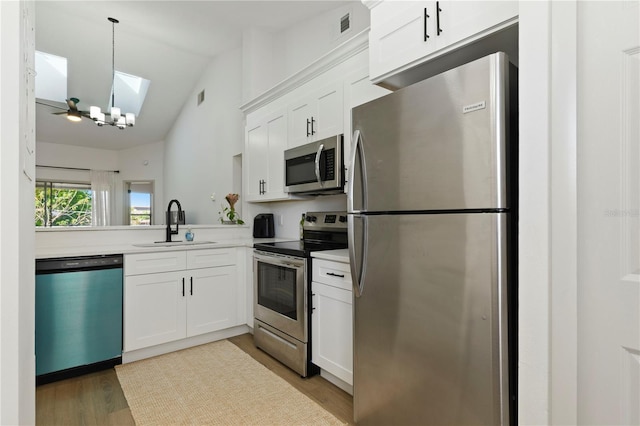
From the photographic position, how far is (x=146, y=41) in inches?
180

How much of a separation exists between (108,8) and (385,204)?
13.7ft

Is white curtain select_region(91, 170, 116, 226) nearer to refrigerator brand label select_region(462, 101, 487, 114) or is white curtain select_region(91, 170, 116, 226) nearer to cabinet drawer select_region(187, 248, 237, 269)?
cabinet drawer select_region(187, 248, 237, 269)

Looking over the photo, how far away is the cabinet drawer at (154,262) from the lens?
2.67 m

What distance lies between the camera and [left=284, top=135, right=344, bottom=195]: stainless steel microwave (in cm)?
249

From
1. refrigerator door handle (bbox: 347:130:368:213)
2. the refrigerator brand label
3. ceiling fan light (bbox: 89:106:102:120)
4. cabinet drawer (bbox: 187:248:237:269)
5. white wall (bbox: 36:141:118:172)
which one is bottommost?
cabinet drawer (bbox: 187:248:237:269)

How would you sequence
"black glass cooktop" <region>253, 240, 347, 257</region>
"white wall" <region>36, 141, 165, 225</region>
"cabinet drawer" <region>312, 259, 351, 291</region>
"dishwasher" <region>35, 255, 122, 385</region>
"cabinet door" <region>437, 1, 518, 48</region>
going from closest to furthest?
1. "cabinet door" <region>437, 1, 518, 48</region>
2. "cabinet drawer" <region>312, 259, 351, 291</region>
3. "dishwasher" <region>35, 255, 122, 385</region>
4. "black glass cooktop" <region>253, 240, 347, 257</region>
5. "white wall" <region>36, 141, 165, 225</region>

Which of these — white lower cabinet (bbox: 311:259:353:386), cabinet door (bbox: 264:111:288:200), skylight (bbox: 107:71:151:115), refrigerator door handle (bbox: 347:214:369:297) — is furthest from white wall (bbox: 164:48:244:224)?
refrigerator door handle (bbox: 347:214:369:297)

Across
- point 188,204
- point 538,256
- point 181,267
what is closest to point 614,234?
point 538,256

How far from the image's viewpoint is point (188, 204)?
19.6ft

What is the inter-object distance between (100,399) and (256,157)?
7.85ft

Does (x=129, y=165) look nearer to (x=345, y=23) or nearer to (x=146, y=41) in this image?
(x=146, y=41)

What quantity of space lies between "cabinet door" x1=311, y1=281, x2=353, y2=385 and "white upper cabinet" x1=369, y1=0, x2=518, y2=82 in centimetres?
133

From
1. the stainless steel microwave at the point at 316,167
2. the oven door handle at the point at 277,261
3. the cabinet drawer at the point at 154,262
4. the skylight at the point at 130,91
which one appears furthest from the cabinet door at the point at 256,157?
the skylight at the point at 130,91

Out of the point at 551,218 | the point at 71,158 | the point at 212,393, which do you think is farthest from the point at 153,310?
the point at 71,158
